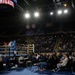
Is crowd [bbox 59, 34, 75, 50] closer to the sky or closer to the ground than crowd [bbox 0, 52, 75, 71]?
closer to the sky

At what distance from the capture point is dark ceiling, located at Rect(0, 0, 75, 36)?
13527 mm

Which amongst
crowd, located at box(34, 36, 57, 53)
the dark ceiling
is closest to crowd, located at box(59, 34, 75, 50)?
crowd, located at box(34, 36, 57, 53)

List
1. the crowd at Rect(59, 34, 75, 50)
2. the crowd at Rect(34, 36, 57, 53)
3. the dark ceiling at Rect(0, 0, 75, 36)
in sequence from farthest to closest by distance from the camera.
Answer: the crowd at Rect(34, 36, 57, 53) → the crowd at Rect(59, 34, 75, 50) → the dark ceiling at Rect(0, 0, 75, 36)

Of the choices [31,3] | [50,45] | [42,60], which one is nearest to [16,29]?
[50,45]

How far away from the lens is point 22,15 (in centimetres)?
1717

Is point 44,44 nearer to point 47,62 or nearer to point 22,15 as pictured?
point 22,15

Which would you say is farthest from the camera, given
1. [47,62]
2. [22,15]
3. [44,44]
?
[44,44]

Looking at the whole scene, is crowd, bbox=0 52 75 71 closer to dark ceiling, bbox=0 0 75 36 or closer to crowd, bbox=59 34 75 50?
dark ceiling, bbox=0 0 75 36

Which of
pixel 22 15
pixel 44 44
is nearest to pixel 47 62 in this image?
pixel 44 44

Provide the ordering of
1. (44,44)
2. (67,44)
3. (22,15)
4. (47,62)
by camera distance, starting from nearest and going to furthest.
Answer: (47,62)
(67,44)
(22,15)
(44,44)

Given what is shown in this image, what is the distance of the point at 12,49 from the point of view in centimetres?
1111

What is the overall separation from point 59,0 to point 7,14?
7.20 m

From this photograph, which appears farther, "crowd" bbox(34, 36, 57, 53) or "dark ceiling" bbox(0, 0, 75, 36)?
"crowd" bbox(34, 36, 57, 53)

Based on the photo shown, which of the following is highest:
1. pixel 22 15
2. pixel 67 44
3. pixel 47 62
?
pixel 22 15
